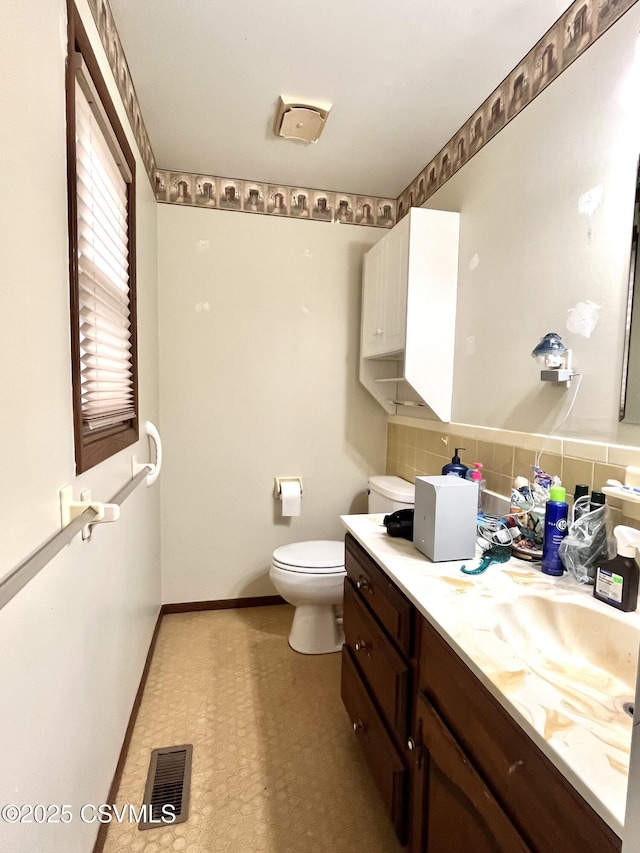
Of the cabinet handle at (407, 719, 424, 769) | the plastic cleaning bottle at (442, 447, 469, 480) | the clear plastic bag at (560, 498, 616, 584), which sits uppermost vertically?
the plastic cleaning bottle at (442, 447, 469, 480)

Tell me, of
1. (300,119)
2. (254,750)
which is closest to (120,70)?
(300,119)

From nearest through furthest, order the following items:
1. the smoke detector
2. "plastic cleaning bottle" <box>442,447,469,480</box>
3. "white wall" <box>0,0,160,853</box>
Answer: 1. "white wall" <box>0,0,160,853</box>
2. "plastic cleaning bottle" <box>442,447,469,480</box>
3. the smoke detector

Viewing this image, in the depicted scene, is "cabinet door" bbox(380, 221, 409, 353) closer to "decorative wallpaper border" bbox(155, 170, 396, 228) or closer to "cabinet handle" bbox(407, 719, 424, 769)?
"decorative wallpaper border" bbox(155, 170, 396, 228)

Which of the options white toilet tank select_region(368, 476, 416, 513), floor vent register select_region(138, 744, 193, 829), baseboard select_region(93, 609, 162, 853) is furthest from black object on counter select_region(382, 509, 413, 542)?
baseboard select_region(93, 609, 162, 853)

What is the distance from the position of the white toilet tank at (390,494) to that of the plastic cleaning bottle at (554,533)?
98cm

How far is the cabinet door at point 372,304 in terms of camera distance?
2.24 metres

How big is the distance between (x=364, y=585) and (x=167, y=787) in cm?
96

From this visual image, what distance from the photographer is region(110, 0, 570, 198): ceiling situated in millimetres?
1326

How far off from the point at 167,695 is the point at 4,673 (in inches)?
57.3

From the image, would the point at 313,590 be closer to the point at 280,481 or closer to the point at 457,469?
the point at 280,481

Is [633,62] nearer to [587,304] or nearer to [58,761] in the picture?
[587,304]

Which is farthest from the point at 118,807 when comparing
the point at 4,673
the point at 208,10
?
the point at 208,10

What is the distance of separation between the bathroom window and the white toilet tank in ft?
4.23

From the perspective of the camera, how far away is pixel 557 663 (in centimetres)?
89
